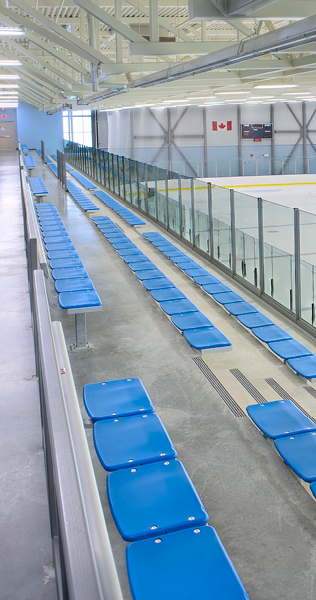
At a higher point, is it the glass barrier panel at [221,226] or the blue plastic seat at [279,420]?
the glass barrier panel at [221,226]

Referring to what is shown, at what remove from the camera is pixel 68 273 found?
9289 mm

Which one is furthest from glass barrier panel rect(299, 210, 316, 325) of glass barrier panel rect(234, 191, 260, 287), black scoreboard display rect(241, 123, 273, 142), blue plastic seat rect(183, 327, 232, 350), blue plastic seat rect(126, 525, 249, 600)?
black scoreboard display rect(241, 123, 273, 142)

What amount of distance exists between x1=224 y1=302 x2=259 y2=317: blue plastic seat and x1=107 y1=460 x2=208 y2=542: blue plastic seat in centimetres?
504

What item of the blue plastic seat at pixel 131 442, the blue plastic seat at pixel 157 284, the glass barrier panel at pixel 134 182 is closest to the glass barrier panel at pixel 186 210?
the blue plastic seat at pixel 157 284

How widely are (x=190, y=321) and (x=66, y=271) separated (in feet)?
8.23

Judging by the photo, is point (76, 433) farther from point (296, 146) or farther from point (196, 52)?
point (296, 146)

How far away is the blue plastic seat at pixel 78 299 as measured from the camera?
24.3ft

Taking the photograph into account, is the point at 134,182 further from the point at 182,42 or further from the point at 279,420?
the point at 279,420

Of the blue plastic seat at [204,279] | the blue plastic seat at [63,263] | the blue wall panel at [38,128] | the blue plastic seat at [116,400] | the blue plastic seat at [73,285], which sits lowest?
the blue plastic seat at [116,400]

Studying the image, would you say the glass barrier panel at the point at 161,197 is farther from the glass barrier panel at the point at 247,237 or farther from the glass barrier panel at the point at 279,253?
the glass barrier panel at the point at 279,253

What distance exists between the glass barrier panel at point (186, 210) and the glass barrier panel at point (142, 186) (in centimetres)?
394

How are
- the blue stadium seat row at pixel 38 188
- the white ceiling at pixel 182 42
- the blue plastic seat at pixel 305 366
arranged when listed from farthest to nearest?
the blue stadium seat row at pixel 38 188
the blue plastic seat at pixel 305 366
the white ceiling at pixel 182 42

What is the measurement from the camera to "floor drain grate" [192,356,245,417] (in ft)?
21.4

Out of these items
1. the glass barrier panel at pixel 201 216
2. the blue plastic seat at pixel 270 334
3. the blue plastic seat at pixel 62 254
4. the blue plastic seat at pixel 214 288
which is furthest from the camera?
the glass barrier panel at pixel 201 216
